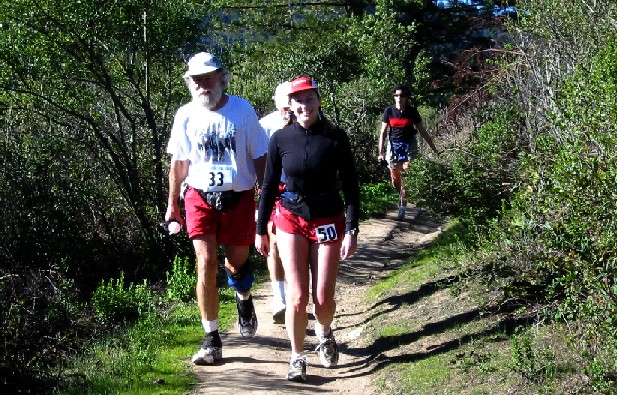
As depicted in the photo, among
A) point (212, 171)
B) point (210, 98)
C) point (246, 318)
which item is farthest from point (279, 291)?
point (210, 98)

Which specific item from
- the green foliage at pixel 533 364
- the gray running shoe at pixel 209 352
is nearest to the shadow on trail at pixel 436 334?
the green foliage at pixel 533 364

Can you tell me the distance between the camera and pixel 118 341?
770cm

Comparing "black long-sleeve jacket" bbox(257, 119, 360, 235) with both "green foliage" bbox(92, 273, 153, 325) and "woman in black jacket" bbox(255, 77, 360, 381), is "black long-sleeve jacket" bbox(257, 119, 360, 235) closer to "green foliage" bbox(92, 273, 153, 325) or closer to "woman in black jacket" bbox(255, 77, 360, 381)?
"woman in black jacket" bbox(255, 77, 360, 381)

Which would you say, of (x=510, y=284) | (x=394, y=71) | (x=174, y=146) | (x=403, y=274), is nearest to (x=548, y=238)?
(x=510, y=284)

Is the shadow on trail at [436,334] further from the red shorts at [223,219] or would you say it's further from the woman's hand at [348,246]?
the red shorts at [223,219]

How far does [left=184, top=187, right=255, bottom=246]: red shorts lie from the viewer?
6.19m

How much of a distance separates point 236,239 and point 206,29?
5654mm

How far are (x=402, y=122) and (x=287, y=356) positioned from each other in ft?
19.2

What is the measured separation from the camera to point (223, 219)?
624cm

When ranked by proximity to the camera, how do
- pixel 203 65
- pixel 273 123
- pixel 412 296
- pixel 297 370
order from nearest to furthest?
pixel 297 370
pixel 203 65
pixel 273 123
pixel 412 296

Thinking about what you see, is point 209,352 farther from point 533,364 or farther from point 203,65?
point 533,364

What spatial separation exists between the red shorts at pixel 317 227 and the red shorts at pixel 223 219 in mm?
501

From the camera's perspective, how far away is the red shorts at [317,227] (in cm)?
581

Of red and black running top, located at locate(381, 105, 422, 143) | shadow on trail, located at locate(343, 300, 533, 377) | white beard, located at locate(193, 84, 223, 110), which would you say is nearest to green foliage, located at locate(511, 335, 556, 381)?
shadow on trail, located at locate(343, 300, 533, 377)
